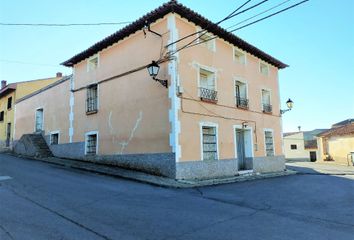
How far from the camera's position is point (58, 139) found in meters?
16.5

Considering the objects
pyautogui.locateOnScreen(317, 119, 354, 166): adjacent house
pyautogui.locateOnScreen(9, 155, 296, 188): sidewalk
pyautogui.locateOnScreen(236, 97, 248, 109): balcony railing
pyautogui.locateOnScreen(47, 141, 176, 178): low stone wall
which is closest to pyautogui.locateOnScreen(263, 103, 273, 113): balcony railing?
pyautogui.locateOnScreen(236, 97, 248, 109): balcony railing

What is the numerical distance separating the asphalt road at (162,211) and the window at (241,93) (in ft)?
18.3

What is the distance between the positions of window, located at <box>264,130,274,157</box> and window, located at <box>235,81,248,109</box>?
257cm

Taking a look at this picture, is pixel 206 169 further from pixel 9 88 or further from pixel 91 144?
pixel 9 88

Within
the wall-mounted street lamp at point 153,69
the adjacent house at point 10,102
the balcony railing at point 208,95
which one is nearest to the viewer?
the wall-mounted street lamp at point 153,69

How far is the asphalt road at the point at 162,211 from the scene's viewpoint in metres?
4.61

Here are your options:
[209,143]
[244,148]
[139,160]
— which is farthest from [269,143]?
[139,160]

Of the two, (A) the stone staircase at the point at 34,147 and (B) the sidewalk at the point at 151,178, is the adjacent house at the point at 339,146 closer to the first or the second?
(B) the sidewalk at the point at 151,178

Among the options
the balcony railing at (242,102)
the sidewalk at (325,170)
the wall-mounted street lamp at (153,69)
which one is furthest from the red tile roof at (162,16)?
the sidewalk at (325,170)

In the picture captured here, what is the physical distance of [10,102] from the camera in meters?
23.8

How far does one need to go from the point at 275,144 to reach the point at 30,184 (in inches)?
493

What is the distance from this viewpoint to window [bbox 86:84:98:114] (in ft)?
46.7

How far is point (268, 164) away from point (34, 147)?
13.2 m

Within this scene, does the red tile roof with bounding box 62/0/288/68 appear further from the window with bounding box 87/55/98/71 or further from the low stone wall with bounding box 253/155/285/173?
the low stone wall with bounding box 253/155/285/173
